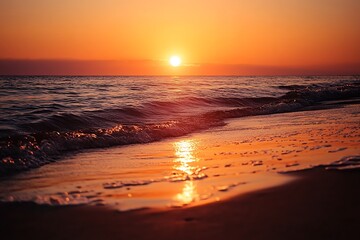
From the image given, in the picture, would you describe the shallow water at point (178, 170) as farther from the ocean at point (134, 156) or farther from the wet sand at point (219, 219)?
the wet sand at point (219, 219)

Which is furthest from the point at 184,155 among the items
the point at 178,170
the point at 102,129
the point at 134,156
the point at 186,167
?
the point at 102,129

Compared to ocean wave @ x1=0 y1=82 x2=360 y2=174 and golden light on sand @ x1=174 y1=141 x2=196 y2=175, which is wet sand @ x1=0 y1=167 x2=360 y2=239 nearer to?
golden light on sand @ x1=174 y1=141 x2=196 y2=175

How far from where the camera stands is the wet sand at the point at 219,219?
300 centimetres

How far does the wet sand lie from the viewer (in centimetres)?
300

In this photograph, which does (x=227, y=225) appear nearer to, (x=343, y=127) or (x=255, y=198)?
(x=255, y=198)

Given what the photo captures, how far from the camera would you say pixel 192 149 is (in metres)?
7.60

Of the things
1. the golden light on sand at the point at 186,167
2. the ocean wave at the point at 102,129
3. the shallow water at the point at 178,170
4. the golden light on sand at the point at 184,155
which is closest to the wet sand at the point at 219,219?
the shallow water at the point at 178,170

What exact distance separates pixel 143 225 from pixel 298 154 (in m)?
3.73

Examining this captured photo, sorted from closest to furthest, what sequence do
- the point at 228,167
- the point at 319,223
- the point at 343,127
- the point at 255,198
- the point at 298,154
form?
1. the point at 319,223
2. the point at 255,198
3. the point at 228,167
4. the point at 298,154
5. the point at 343,127

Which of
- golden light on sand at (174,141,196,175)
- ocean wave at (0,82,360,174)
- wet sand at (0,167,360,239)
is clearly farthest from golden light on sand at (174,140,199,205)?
ocean wave at (0,82,360,174)

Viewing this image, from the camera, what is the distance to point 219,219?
329 centimetres

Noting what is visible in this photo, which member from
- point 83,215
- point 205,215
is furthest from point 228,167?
point 83,215

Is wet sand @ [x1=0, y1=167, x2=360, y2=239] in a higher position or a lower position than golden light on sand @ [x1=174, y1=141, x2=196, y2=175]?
higher

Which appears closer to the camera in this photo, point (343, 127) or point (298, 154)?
point (298, 154)
